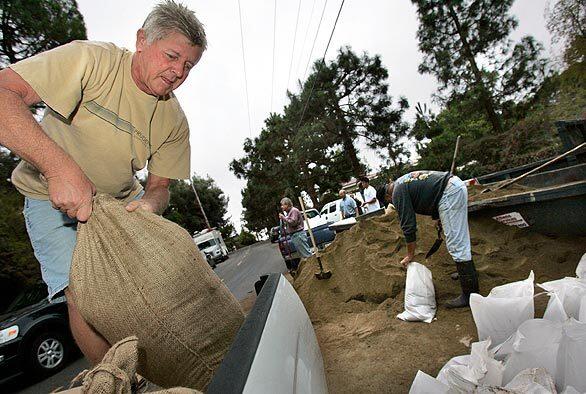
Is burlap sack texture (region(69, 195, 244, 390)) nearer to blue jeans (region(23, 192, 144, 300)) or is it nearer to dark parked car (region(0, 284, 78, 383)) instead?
blue jeans (region(23, 192, 144, 300))

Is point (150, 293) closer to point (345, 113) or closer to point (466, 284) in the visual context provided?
point (466, 284)

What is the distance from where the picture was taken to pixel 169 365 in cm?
102

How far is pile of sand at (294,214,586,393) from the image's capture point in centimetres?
237

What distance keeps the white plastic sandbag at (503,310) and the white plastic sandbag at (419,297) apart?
1.11 metres

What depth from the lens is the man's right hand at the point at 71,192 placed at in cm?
94

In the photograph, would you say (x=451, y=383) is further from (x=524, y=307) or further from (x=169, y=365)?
(x=169, y=365)

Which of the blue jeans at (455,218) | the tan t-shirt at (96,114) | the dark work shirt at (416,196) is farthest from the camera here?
the dark work shirt at (416,196)

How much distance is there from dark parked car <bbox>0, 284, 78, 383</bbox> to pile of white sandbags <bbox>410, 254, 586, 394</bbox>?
4.61 metres

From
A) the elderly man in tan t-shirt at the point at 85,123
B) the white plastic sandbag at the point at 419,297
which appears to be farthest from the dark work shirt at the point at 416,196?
the elderly man in tan t-shirt at the point at 85,123

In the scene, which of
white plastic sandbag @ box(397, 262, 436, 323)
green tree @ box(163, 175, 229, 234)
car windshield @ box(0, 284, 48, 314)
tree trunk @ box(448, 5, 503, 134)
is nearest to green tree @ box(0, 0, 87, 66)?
car windshield @ box(0, 284, 48, 314)

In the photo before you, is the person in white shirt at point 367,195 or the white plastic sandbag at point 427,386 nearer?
the white plastic sandbag at point 427,386

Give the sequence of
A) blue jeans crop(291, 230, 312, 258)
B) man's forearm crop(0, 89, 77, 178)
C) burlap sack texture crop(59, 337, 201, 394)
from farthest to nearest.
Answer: blue jeans crop(291, 230, 312, 258) < man's forearm crop(0, 89, 77, 178) < burlap sack texture crop(59, 337, 201, 394)

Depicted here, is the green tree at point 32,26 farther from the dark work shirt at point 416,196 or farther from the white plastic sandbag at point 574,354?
the white plastic sandbag at point 574,354

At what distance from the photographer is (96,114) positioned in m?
1.24
